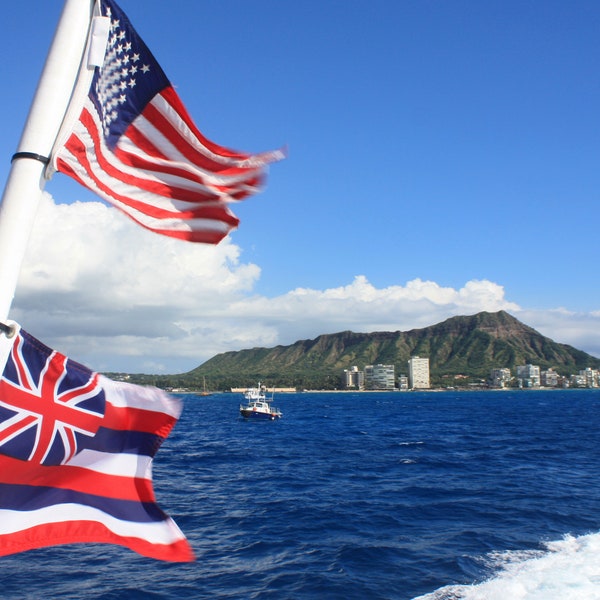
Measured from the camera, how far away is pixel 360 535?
883 inches

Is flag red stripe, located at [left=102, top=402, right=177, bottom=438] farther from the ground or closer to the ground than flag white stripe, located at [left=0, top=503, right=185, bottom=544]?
farther from the ground

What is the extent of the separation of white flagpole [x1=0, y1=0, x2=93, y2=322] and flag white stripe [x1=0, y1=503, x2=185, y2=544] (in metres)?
1.67

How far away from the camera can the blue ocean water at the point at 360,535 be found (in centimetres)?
1723

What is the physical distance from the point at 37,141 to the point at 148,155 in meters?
1.29

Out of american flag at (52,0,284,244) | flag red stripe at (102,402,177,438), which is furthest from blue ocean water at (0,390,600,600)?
american flag at (52,0,284,244)

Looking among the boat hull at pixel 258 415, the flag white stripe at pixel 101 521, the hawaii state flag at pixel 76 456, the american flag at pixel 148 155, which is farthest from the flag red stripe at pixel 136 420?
the boat hull at pixel 258 415

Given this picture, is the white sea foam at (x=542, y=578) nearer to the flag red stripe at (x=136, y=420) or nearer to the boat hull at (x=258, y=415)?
the flag red stripe at (x=136, y=420)

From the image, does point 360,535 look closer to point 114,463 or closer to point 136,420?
point 114,463

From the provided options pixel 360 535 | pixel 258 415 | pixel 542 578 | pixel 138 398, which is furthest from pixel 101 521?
pixel 258 415

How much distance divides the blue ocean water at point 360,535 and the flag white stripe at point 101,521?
13980mm

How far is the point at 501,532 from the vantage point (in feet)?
74.9

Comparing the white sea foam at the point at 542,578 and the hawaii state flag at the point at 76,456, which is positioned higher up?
the hawaii state flag at the point at 76,456

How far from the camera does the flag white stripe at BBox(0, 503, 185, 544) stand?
4250 mm

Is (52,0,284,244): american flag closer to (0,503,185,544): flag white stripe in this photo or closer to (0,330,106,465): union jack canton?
(0,330,106,465): union jack canton
